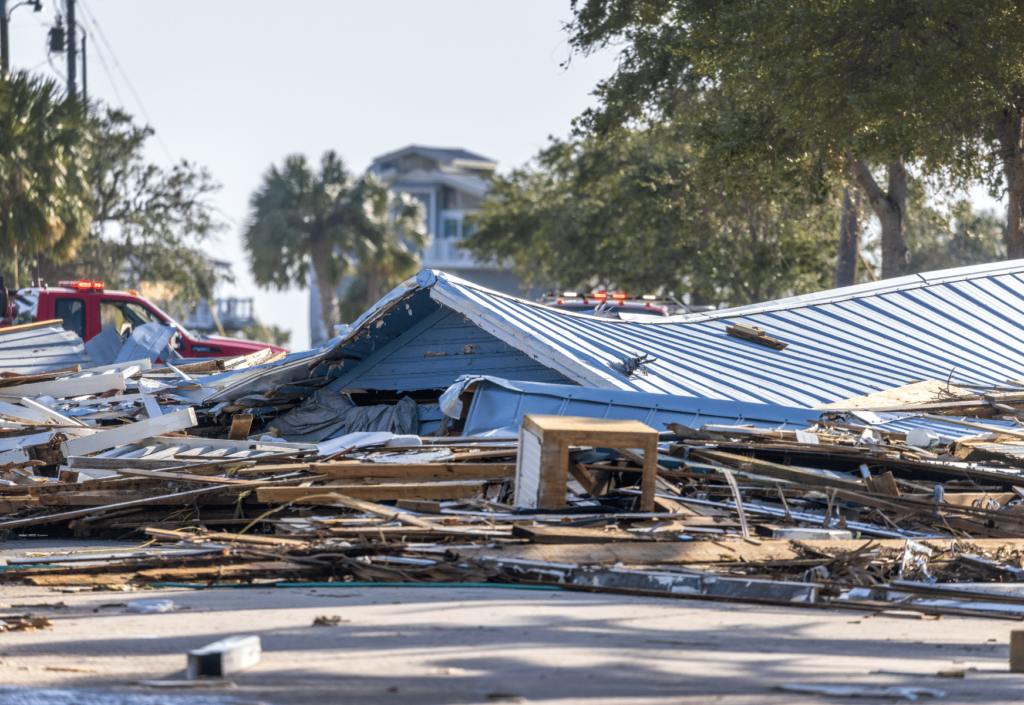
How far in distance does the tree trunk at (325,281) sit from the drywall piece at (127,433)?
107 ft

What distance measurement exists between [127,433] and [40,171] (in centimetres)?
2111

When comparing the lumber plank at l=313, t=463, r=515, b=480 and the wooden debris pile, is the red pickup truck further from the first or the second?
the lumber plank at l=313, t=463, r=515, b=480

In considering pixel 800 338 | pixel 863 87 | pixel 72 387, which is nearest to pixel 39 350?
pixel 72 387

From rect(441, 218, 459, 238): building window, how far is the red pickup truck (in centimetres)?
3984

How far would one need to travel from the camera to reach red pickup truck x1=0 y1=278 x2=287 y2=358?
17531 millimetres

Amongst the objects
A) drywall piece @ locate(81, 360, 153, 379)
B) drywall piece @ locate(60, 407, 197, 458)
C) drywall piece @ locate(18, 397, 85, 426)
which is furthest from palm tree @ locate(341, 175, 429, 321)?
drywall piece @ locate(60, 407, 197, 458)

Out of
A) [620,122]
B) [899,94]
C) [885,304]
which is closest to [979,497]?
[885,304]

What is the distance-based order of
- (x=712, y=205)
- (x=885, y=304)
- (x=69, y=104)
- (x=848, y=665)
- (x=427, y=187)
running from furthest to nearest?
(x=427, y=187) < (x=69, y=104) < (x=712, y=205) < (x=885, y=304) < (x=848, y=665)

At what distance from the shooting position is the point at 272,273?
4397 cm

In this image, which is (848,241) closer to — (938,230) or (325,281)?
(938,230)

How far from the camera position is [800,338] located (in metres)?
13.5

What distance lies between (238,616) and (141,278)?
36013mm

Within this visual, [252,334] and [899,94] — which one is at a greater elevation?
[899,94]

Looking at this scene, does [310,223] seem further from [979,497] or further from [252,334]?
[979,497]
